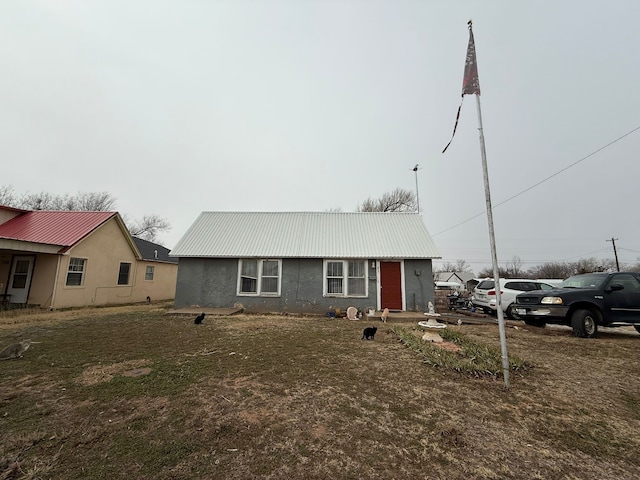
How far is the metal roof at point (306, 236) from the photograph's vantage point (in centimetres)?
1218

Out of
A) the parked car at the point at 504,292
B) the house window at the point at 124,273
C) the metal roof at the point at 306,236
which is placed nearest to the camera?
the parked car at the point at 504,292

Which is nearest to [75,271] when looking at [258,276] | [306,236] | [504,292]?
[258,276]

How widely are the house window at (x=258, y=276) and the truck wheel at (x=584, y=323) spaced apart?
32.8 feet

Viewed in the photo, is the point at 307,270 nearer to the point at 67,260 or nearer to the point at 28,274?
the point at 67,260

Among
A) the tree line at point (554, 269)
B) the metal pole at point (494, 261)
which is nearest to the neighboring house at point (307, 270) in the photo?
the metal pole at point (494, 261)

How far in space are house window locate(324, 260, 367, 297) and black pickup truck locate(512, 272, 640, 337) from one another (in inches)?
229

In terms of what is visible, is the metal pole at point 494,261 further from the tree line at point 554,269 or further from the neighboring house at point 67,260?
the tree line at point 554,269

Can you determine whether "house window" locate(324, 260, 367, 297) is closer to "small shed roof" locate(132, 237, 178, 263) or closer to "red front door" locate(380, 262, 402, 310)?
"red front door" locate(380, 262, 402, 310)

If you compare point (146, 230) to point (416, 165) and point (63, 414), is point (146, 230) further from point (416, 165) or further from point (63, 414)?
point (63, 414)

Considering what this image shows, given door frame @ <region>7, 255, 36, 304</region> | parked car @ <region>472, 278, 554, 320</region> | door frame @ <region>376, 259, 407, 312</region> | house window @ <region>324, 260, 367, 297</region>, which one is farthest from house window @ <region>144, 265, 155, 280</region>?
parked car @ <region>472, 278, 554, 320</region>

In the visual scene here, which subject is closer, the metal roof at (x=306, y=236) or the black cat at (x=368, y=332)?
the black cat at (x=368, y=332)

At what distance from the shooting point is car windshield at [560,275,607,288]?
8.10m

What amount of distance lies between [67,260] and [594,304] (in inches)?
771

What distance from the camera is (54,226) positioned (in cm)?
1405
